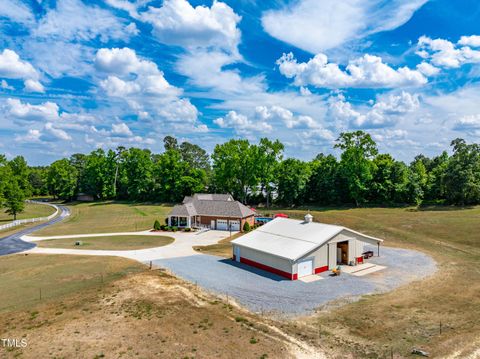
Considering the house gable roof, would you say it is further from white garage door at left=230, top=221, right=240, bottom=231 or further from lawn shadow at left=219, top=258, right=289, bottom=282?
lawn shadow at left=219, top=258, right=289, bottom=282

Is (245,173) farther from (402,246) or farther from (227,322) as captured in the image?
(227,322)

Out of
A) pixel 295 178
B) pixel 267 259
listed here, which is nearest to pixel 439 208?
pixel 295 178

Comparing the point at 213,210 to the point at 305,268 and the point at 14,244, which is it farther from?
the point at 305,268

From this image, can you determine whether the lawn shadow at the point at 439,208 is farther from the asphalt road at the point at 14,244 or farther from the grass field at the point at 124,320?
the asphalt road at the point at 14,244

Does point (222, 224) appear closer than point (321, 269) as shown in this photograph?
No

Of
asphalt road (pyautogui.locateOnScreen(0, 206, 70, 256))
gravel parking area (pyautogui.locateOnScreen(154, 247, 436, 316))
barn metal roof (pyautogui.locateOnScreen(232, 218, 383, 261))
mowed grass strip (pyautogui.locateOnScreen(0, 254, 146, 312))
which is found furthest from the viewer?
asphalt road (pyautogui.locateOnScreen(0, 206, 70, 256))

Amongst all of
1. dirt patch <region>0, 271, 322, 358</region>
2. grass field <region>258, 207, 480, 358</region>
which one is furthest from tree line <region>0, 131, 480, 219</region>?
dirt patch <region>0, 271, 322, 358</region>

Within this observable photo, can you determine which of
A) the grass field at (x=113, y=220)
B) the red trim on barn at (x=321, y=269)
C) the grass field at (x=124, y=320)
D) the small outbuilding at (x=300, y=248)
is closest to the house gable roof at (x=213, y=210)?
the grass field at (x=113, y=220)
